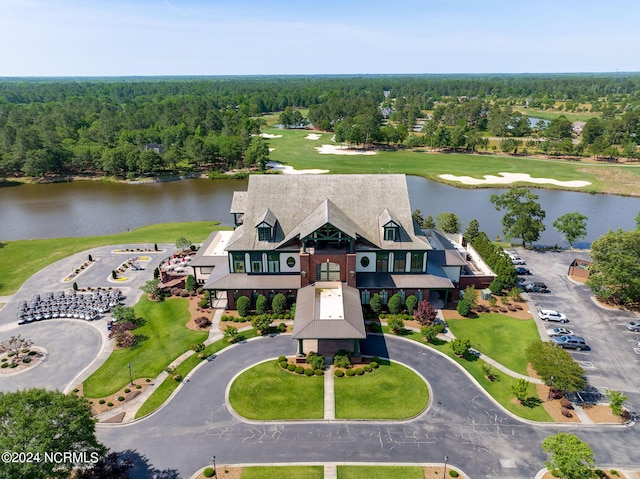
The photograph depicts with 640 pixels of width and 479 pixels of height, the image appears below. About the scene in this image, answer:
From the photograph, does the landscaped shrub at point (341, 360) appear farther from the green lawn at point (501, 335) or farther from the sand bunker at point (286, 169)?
the sand bunker at point (286, 169)

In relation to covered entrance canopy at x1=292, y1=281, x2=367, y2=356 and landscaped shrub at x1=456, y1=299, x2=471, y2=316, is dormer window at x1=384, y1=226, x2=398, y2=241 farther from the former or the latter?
landscaped shrub at x1=456, y1=299, x2=471, y2=316

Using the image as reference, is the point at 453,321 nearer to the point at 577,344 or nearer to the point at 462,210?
the point at 577,344

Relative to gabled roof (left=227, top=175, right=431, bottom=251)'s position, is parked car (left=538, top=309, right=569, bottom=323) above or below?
below

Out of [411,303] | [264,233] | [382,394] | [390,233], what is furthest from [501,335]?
[264,233]

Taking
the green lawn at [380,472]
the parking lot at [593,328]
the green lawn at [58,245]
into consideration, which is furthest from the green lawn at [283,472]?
the green lawn at [58,245]

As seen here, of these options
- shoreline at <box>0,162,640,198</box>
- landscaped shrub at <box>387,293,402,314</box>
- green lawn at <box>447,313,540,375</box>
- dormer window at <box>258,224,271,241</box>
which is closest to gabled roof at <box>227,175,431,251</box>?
dormer window at <box>258,224,271,241</box>
